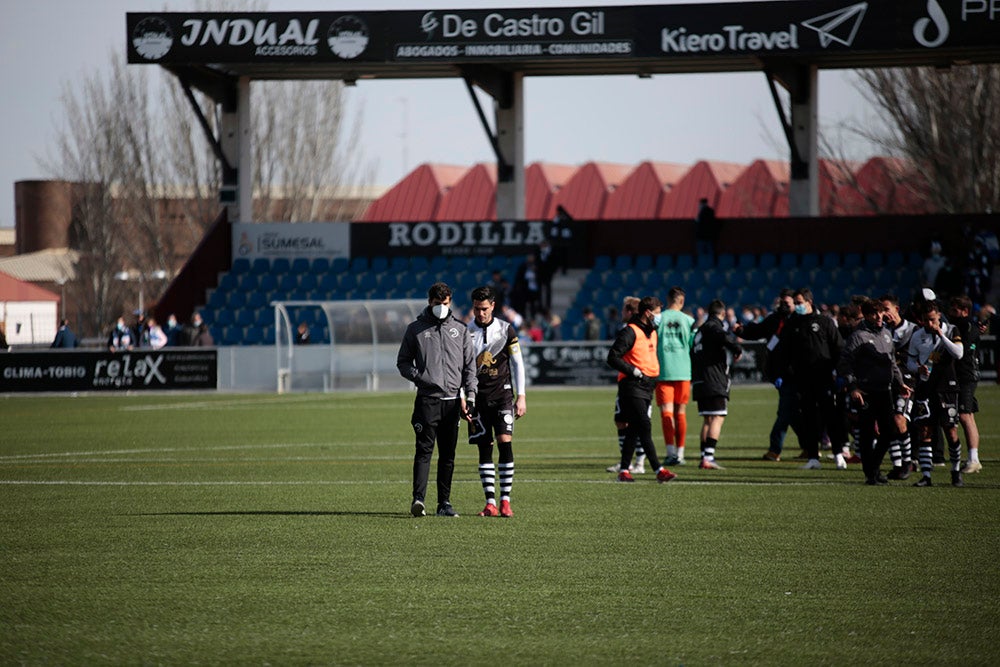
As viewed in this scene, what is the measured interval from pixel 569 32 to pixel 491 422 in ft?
91.4

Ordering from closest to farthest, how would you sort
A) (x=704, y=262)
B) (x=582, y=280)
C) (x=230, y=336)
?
(x=704, y=262), (x=230, y=336), (x=582, y=280)

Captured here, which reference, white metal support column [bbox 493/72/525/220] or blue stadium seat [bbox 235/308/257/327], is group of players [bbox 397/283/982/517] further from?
blue stadium seat [bbox 235/308/257/327]

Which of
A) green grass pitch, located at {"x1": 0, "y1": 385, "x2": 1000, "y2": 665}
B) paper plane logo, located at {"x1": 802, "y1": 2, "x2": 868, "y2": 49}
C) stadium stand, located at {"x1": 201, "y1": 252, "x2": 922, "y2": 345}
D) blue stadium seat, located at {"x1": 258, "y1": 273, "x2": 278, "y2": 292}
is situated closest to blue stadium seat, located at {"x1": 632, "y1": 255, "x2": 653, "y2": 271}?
stadium stand, located at {"x1": 201, "y1": 252, "x2": 922, "y2": 345}

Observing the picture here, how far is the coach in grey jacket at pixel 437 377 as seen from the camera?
40.0ft

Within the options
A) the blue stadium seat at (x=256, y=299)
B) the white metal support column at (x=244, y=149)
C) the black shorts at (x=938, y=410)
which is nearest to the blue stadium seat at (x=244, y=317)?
the blue stadium seat at (x=256, y=299)

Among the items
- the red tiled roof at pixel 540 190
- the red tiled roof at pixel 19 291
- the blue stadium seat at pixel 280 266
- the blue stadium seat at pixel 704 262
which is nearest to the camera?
the blue stadium seat at pixel 704 262

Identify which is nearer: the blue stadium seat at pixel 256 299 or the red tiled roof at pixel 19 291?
the blue stadium seat at pixel 256 299

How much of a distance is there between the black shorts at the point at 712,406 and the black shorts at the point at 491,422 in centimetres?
520

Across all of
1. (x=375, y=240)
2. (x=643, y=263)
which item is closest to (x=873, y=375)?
(x=643, y=263)

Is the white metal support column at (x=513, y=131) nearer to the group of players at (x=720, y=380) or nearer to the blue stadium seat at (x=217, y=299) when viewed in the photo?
the blue stadium seat at (x=217, y=299)

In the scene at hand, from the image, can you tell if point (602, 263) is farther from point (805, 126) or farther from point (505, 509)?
point (505, 509)

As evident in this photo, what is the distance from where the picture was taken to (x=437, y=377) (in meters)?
12.2

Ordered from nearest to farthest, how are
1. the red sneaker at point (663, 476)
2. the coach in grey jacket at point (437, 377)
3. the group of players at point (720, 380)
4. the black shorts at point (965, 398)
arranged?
the coach in grey jacket at point (437, 377)
the group of players at point (720, 380)
the red sneaker at point (663, 476)
the black shorts at point (965, 398)

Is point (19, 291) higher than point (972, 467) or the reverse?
higher
